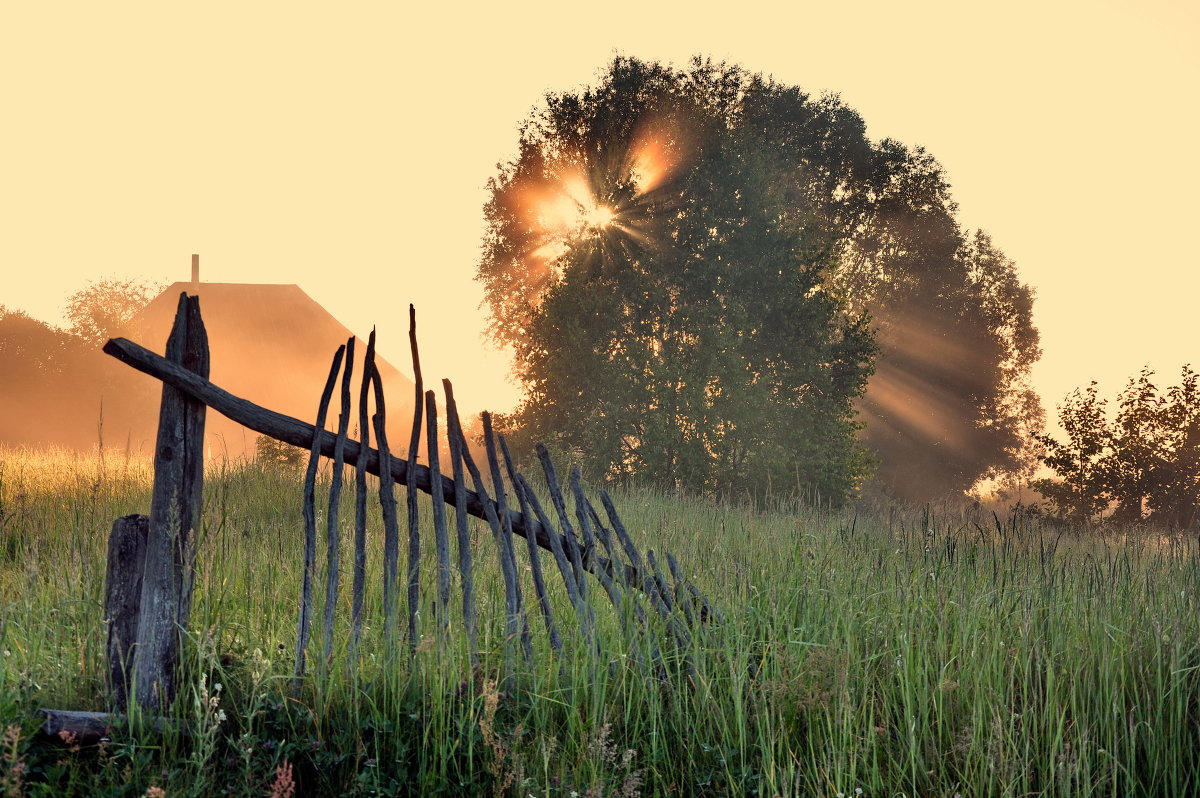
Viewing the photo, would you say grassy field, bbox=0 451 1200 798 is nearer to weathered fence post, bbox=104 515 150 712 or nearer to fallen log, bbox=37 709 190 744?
fallen log, bbox=37 709 190 744

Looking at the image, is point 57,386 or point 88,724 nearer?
point 88,724

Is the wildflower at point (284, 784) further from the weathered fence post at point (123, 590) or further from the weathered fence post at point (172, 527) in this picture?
the weathered fence post at point (123, 590)

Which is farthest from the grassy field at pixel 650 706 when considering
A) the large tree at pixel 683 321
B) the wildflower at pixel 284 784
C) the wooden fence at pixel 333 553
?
the large tree at pixel 683 321

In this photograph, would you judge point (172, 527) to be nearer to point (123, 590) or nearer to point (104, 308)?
point (123, 590)

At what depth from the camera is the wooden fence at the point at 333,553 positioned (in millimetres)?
3785

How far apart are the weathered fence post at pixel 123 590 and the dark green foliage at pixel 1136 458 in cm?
2059

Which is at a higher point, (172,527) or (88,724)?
(172,527)

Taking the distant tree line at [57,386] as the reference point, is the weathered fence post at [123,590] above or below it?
below

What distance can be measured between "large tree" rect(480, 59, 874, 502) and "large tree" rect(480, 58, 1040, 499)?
0.22 ft

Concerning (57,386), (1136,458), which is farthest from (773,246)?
(57,386)

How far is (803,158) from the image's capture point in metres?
27.8

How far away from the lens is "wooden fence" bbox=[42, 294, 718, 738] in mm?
3785

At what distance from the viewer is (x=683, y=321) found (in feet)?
67.3

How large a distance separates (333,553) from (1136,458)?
2059 cm
